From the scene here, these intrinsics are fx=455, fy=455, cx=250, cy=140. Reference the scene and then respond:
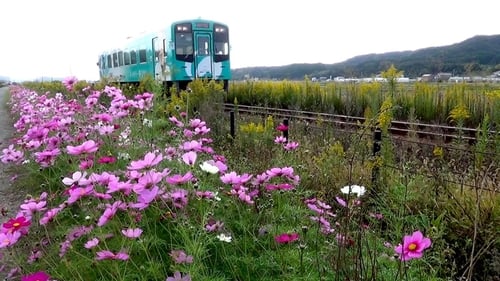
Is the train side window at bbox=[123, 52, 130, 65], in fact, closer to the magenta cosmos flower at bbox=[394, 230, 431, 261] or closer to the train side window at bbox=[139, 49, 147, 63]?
the train side window at bbox=[139, 49, 147, 63]

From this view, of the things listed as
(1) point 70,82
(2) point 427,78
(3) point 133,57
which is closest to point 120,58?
(3) point 133,57

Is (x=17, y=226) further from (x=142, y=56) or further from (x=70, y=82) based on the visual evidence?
(x=142, y=56)

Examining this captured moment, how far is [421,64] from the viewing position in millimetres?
18516

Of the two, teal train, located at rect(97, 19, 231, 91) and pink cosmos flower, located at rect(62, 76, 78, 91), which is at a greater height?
teal train, located at rect(97, 19, 231, 91)

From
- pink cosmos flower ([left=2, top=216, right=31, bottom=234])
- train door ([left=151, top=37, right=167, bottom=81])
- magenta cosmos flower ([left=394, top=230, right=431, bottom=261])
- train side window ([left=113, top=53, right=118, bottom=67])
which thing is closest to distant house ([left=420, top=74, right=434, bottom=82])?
train door ([left=151, top=37, right=167, bottom=81])

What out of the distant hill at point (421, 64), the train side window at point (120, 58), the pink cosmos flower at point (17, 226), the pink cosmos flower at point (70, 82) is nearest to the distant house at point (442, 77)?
the distant hill at point (421, 64)

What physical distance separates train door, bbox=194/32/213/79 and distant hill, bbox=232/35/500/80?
7.51 ft

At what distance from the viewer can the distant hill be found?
1055 cm

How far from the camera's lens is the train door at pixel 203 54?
16.3 metres

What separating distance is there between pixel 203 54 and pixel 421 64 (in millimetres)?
8912

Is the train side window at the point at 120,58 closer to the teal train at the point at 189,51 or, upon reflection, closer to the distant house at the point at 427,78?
the teal train at the point at 189,51

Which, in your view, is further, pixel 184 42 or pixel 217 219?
pixel 184 42

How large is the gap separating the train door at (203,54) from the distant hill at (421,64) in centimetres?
229

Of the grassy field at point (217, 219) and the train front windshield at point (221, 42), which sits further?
the train front windshield at point (221, 42)
